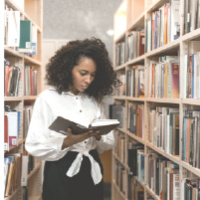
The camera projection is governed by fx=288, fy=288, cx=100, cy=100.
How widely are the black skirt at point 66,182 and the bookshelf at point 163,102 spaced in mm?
516

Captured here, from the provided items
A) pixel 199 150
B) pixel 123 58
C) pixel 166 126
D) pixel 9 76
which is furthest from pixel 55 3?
pixel 199 150

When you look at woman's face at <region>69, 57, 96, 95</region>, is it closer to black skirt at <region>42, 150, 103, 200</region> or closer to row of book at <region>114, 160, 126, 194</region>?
black skirt at <region>42, 150, 103, 200</region>

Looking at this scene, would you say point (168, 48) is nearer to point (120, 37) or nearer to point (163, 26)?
→ point (163, 26)

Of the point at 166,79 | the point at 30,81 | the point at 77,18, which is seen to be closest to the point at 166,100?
the point at 166,79

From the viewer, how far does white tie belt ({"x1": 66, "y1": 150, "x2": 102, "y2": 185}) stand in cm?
178

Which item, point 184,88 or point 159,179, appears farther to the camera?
point 159,179

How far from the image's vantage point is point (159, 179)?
80.0 inches

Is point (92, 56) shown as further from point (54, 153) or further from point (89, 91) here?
point (54, 153)

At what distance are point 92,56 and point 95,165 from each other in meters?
0.73

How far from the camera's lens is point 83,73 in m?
1.88

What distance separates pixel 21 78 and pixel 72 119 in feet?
2.67

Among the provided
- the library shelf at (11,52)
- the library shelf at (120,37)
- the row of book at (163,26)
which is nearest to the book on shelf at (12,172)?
the library shelf at (11,52)

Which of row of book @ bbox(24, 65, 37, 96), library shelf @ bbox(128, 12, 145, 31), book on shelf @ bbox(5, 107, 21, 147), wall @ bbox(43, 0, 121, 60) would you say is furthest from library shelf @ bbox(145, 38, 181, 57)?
wall @ bbox(43, 0, 121, 60)

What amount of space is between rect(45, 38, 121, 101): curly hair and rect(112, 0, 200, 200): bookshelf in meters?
0.39
